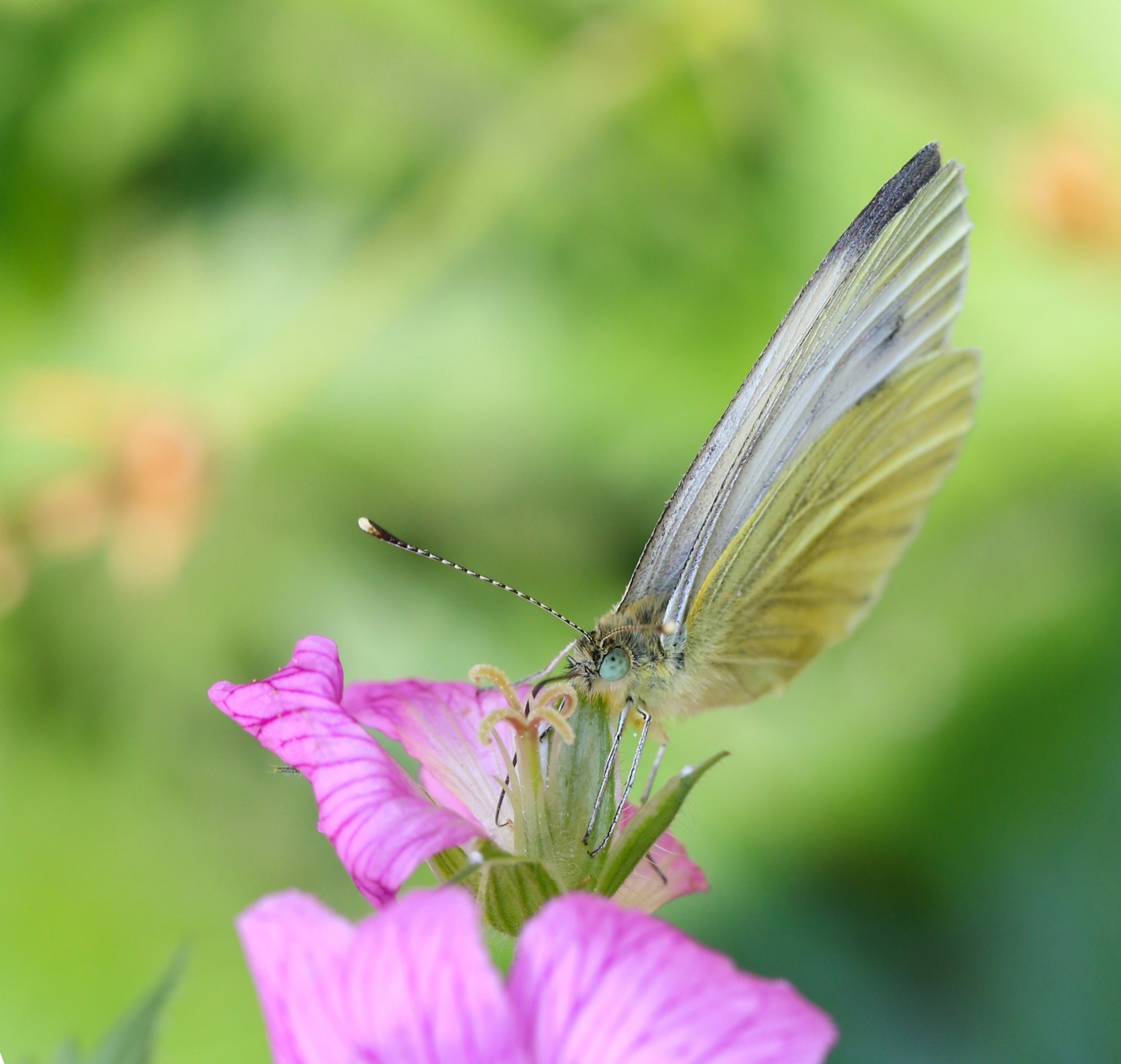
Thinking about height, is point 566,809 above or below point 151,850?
above

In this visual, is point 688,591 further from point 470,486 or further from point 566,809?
point 470,486

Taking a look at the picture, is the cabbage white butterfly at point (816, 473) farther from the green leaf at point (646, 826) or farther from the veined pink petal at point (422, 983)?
the veined pink petal at point (422, 983)

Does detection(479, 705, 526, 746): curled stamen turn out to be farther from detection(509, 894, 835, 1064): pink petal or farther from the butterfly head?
detection(509, 894, 835, 1064): pink petal

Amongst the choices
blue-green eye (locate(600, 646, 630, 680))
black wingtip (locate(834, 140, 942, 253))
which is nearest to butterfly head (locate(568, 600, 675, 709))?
blue-green eye (locate(600, 646, 630, 680))

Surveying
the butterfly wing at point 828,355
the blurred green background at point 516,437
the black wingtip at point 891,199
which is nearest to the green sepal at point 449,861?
the butterfly wing at point 828,355

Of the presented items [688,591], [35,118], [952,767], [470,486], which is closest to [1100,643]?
[952,767]

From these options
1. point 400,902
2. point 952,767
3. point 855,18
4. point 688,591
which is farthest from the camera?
point 855,18
